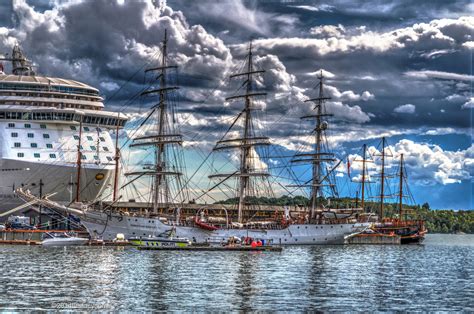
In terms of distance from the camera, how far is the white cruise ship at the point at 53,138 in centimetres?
9062

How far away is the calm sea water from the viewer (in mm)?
37781

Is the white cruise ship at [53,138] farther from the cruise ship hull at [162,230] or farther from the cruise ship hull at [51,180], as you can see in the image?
the cruise ship hull at [162,230]

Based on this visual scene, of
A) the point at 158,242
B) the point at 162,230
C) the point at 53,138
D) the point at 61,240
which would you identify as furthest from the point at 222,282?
the point at 53,138

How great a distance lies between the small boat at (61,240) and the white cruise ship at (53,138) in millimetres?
8758

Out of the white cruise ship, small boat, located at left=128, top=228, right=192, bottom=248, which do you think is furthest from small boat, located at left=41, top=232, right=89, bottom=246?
the white cruise ship


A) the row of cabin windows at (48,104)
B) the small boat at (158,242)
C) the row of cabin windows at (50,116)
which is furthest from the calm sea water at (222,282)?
the row of cabin windows at (48,104)

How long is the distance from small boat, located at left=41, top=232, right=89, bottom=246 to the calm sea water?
35.4ft

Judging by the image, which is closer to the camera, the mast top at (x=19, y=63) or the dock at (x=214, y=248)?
the dock at (x=214, y=248)

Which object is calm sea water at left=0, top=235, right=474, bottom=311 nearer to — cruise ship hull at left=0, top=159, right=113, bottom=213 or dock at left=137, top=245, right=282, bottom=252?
dock at left=137, top=245, right=282, bottom=252

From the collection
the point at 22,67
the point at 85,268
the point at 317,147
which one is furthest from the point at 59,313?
the point at 22,67

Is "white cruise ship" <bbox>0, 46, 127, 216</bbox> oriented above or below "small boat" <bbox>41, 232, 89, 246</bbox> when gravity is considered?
above

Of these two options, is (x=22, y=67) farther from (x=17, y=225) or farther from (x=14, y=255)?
(x=14, y=255)

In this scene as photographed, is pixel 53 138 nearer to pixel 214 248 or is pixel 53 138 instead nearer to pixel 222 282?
pixel 214 248

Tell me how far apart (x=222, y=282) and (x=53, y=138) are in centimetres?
5342
